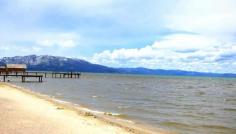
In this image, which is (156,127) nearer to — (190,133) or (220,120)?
(190,133)

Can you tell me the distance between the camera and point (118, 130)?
54.7ft

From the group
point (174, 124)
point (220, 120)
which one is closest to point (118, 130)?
point (174, 124)

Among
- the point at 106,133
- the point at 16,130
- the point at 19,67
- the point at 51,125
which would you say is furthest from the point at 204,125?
the point at 19,67

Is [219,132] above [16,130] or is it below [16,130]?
below

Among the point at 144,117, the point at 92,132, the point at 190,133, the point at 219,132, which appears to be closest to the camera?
the point at 92,132

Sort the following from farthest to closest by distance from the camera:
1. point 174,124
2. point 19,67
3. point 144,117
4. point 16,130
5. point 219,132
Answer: point 19,67 → point 144,117 → point 174,124 → point 219,132 → point 16,130

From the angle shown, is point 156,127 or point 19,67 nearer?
point 156,127

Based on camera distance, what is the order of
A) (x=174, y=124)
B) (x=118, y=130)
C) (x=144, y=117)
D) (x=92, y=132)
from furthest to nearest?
(x=144, y=117), (x=174, y=124), (x=118, y=130), (x=92, y=132)

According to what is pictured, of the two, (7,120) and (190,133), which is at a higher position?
(7,120)

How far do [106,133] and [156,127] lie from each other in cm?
672

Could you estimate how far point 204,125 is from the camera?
23.5 meters

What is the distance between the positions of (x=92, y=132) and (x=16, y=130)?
3.19m

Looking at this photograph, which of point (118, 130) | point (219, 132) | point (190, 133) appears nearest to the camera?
point (118, 130)

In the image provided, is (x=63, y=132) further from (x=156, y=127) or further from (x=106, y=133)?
(x=156, y=127)
